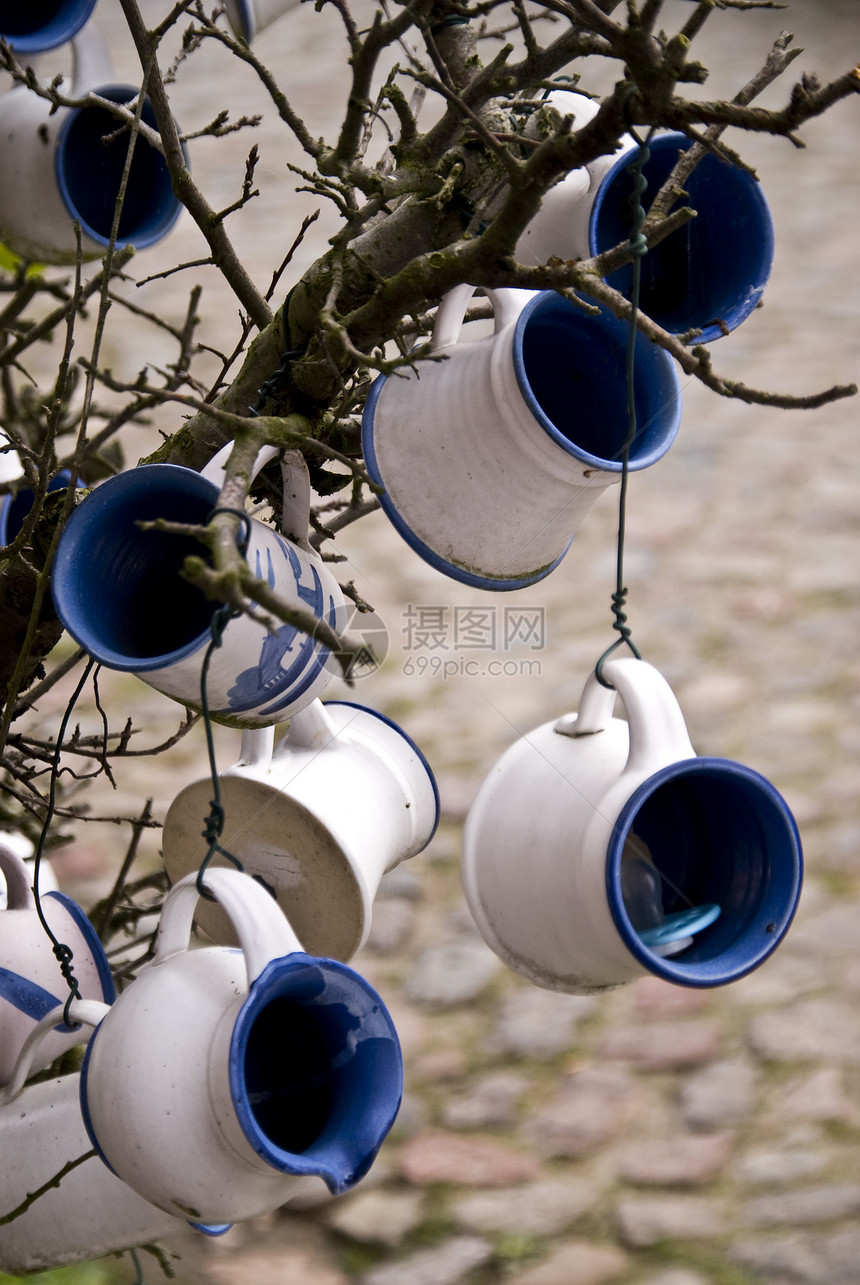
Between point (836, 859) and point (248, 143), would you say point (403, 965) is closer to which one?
point (836, 859)

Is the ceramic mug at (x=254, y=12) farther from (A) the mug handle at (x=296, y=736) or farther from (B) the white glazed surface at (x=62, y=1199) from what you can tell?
(B) the white glazed surface at (x=62, y=1199)

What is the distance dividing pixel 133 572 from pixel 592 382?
29cm

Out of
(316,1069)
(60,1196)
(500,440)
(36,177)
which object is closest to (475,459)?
(500,440)

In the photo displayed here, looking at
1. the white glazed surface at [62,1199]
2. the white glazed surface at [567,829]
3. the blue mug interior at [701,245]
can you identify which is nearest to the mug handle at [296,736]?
the white glazed surface at [567,829]

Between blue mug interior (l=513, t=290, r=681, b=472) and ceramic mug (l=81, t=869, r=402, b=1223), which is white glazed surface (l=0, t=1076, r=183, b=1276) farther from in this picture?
blue mug interior (l=513, t=290, r=681, b=472)

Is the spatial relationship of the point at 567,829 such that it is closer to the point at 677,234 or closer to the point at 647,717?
the point at 647,717

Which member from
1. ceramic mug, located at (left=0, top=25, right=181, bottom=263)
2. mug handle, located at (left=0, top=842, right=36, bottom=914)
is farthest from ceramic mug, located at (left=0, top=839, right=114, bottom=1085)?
ceramic mug, located at (left=0, top=25, right=181, bottom=263)

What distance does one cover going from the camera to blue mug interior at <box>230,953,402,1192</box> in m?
0.65

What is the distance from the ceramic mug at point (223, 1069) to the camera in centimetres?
66

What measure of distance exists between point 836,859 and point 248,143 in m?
2.38

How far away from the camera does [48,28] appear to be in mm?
1164

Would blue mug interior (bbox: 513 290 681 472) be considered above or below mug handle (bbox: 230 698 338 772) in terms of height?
above

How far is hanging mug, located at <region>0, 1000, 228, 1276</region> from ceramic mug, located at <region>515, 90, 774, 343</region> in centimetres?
57

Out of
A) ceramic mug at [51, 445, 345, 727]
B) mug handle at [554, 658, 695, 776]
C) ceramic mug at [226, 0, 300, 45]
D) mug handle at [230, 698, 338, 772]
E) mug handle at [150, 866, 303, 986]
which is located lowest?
mug handle at [230, 698, 338, 772]
